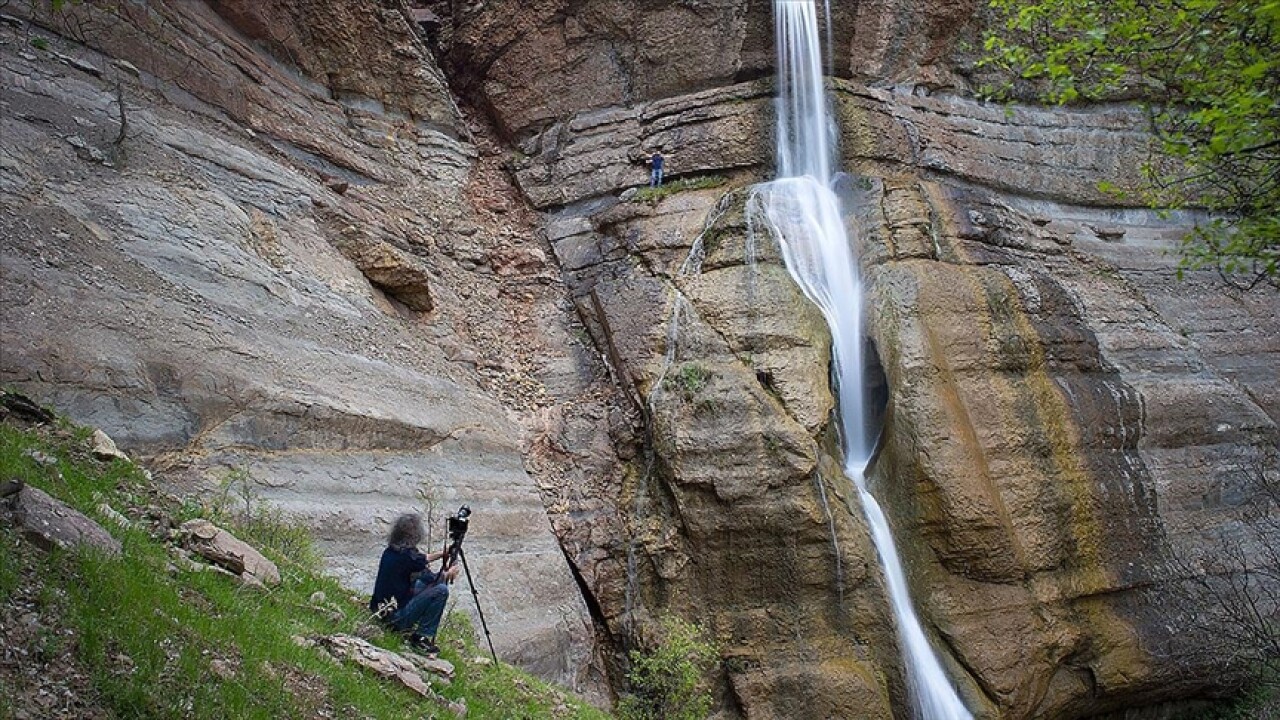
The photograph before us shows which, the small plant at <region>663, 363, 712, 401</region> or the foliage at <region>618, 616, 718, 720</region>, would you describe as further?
the small plant at <region>663, 363, 712, 401</region>

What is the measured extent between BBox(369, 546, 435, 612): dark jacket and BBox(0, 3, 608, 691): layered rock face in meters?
1.76

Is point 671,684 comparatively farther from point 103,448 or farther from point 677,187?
point 677,187

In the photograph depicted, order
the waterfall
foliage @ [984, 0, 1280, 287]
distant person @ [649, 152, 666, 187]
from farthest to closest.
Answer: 1. distant person @ [649, 152, 666, 187]
2. the waterfall
3. foliage @ [984, 0, 1280, 287]

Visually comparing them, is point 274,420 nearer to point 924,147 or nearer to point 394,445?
point 394,445

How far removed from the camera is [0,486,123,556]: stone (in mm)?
4586

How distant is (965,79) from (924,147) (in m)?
2.84

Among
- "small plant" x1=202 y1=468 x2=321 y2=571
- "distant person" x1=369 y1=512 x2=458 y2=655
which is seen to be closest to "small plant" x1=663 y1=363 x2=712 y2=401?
"small plant" x1=202 y1=468 x2=321 y2=571

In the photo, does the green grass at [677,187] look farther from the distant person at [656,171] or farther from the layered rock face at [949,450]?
the layered rock face at [949,450]

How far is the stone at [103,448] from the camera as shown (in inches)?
262

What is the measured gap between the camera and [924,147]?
17094 mm

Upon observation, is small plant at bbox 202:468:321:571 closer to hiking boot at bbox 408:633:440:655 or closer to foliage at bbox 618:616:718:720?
hiking boot at bbox 408:633:440:655

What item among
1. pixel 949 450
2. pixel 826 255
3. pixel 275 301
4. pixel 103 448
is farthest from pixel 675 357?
pixel 103 448

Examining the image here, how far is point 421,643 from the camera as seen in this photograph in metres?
6.64

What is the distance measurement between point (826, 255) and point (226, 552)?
10.7 m
